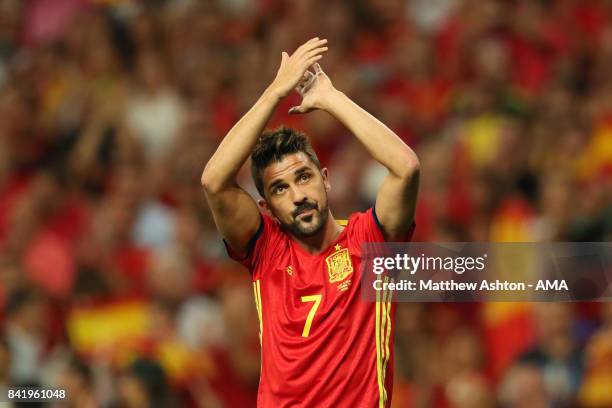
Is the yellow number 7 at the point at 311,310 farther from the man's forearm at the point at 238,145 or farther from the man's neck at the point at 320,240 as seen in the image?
the man's forearm at the point at 238,145

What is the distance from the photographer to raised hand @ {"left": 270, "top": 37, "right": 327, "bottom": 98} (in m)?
4.96

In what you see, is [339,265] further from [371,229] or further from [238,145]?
[238,145]

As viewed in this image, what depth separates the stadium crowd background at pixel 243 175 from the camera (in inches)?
289

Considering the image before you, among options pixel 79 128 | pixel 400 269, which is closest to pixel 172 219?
pixel 79 128

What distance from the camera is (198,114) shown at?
962cm

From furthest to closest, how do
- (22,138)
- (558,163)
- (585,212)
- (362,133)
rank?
(22,138) → (558,163) → (585,212) → (362,133)

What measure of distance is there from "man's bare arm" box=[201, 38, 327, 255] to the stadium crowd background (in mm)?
2124

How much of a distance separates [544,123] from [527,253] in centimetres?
177

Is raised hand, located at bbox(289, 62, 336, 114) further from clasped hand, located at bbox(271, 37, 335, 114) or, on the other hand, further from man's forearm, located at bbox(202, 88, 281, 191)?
man's forearm, located at bbox(202, 88, 281, 191)

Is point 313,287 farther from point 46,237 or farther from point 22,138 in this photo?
point 22,138

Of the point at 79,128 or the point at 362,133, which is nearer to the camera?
the point at 362,133
